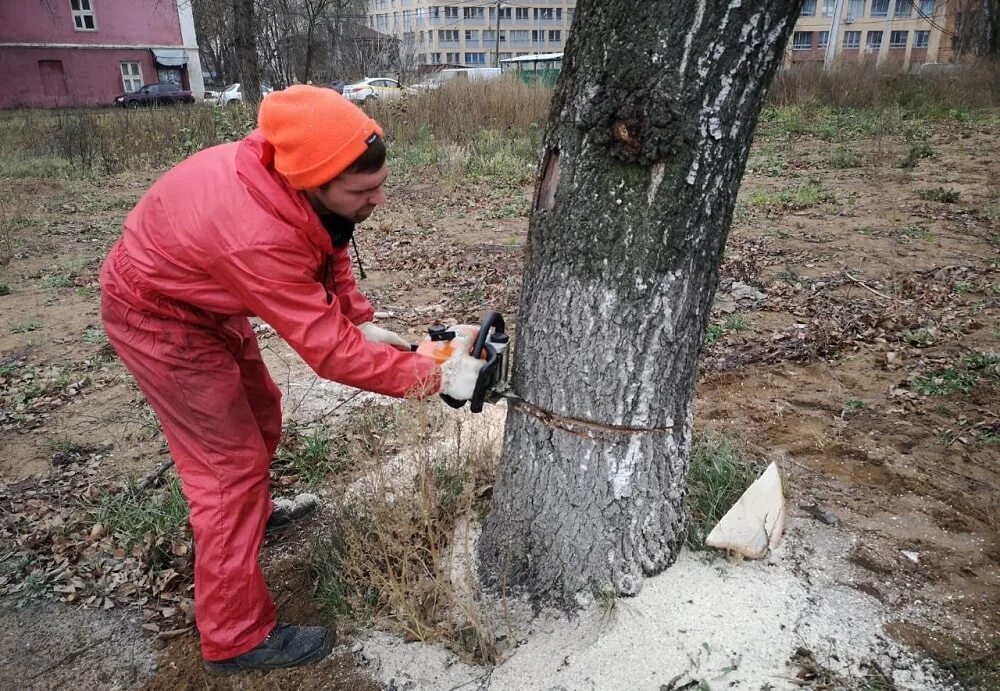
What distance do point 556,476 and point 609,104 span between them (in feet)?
3.59

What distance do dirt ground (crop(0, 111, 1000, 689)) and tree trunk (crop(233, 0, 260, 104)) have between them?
9.33m

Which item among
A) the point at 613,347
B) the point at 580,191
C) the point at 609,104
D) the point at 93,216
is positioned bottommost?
the point at 93,216

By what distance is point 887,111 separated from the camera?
1374 centimetres

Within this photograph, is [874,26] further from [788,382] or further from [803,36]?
[788,382]

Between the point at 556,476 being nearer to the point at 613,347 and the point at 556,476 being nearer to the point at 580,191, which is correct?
the point at 613,347

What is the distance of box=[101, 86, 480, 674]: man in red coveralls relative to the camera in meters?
1.88

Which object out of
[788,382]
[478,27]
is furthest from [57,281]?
[478,27]

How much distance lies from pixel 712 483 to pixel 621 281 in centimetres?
106

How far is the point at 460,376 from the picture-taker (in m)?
2.06

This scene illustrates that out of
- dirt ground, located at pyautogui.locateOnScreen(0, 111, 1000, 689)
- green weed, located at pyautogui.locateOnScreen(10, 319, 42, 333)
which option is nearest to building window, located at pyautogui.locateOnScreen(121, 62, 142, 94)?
dirt ground, located at pyautogui.locateOnScreen(0, 111, 1000, 689)

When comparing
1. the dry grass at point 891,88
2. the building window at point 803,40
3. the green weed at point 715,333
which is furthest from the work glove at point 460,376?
the building window at point 803,40

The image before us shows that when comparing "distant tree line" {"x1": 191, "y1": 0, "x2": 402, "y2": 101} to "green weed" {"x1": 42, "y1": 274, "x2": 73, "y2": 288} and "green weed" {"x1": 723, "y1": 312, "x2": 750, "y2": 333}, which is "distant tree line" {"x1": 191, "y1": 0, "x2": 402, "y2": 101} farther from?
"green weed" {"x1": 723, "y1": 312, "x2": 750, "y2": 333}

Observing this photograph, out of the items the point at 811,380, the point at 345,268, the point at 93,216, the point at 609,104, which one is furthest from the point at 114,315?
the point at 93,216

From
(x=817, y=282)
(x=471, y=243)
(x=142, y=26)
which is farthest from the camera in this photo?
A: (x=142, y=26)
